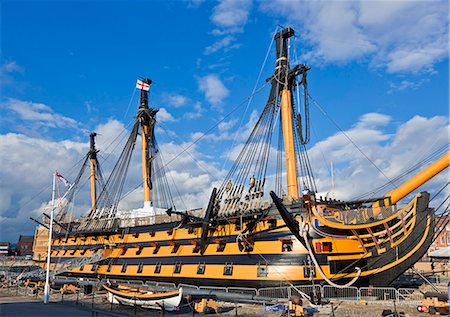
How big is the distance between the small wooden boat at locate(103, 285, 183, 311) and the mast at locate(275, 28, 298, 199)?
392 inches

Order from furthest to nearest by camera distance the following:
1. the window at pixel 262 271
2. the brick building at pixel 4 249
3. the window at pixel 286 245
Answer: the brick building at pixel 4 249
the window at pixel 262 271
the window at pixel 286 245

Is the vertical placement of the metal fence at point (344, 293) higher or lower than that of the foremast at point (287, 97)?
lower

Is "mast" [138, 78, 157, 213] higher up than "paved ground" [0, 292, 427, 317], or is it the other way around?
"mast" [138, 78, 157, 213]

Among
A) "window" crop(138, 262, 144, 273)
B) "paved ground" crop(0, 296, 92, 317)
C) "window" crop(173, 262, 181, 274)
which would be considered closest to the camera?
"paved ground" crop(0, 296, 92, 317)

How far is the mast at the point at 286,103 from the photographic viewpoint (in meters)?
27.2

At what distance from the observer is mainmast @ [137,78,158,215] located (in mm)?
42125

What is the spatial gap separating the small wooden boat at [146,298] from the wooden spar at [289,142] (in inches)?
408

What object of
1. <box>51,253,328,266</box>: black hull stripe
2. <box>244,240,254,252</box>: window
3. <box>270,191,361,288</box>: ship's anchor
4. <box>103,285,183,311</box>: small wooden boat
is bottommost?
<box>103,285,183,311</box>: small wooden boat

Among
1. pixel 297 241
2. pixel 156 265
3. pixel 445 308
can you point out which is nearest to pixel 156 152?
pixel 156 265

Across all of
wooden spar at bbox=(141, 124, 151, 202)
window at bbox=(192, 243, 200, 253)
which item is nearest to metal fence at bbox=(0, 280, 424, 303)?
window at bbox=(192, 243, 200, 253)

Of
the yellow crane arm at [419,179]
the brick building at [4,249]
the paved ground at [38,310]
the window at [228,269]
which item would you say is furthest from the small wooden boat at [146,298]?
the brick building at [4,249]

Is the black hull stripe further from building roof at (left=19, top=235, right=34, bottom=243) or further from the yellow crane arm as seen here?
building roof at (left=19, top=235, right=34, bottom=243)

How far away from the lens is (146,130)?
144 ft

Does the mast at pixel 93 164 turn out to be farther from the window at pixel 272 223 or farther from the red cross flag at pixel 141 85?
the window at pixel 272 223
